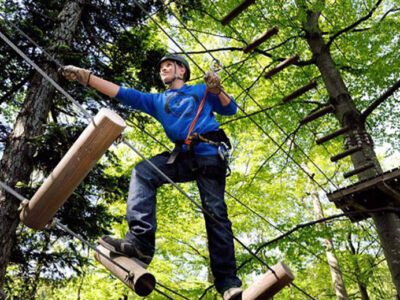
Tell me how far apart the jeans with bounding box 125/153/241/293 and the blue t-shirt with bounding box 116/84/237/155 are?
16 centimetres

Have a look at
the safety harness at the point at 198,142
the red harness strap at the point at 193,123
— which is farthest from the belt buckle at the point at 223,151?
the red harness strap at the point at 193,123

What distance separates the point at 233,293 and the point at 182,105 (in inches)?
57.2

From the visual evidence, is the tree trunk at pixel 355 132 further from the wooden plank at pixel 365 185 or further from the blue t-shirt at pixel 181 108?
the blue t-shirt at pixel 181 108

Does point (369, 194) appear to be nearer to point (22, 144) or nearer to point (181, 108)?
point (181, 108)

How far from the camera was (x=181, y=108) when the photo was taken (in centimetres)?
285

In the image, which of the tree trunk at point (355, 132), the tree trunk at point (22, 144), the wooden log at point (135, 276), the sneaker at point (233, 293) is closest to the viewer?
the wooden log at point (135, 276)

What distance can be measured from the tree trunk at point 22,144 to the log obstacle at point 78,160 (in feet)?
8.67

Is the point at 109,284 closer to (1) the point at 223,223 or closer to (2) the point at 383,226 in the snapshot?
(2) the point at 383,226

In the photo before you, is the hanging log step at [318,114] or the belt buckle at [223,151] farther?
the hanging log step at [318,114]

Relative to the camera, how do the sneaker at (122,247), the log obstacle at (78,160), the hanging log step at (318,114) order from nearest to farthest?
1. the log obstacle at (78,160)
2. the sneaker at (122,247)
3. the hanging log step at (318,114)

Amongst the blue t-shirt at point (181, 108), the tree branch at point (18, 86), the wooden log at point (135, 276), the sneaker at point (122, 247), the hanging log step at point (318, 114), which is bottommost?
the wooden log at point (135, 276)

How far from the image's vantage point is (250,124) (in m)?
8.52

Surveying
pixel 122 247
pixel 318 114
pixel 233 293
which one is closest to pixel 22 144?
pixel 122 247

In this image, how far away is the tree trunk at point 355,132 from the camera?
504 centimetres
